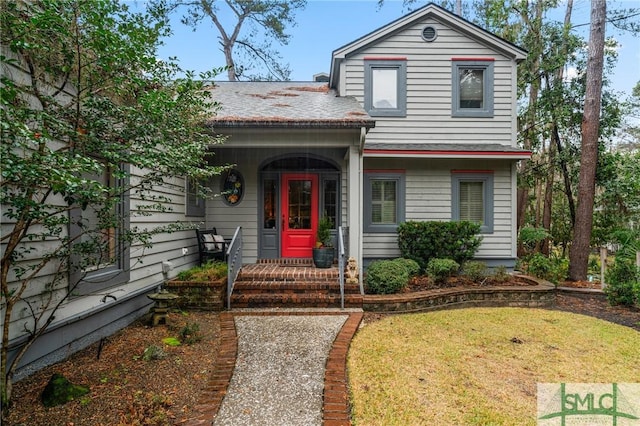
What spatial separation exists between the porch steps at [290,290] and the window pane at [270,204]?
1625mm

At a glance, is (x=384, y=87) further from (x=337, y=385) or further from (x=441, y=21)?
(x=337, y=385)

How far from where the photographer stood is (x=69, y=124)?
2951 millimetres

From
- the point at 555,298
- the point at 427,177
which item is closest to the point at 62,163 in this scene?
the point at 427,177

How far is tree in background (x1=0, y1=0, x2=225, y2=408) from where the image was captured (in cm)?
234

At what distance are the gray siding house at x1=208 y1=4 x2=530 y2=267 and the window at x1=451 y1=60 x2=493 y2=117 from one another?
0.02 meters

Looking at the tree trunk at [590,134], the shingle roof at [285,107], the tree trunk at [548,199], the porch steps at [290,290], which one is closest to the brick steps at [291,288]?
the porch steps at [290,290]

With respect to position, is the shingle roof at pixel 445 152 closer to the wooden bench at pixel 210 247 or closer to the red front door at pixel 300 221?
the red front door at pixel 300 221

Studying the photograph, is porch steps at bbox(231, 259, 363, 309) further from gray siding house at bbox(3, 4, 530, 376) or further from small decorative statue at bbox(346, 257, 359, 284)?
gray siding house at bbox(3, 4, 530, 376)

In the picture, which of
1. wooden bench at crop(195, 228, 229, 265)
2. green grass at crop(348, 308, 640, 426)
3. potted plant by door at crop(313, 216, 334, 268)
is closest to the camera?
green grass at crop(348, 308, 640, 426)

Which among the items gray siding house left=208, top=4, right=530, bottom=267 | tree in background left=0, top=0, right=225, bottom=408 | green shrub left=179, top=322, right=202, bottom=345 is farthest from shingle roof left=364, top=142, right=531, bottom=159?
green shrub left=179, top=322, right=202, bottom=345

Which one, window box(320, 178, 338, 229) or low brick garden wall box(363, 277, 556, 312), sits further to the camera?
window box(320, 178, 338, 229)

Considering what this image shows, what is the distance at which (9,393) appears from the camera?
8.70 feet

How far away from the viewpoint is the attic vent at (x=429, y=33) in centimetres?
827

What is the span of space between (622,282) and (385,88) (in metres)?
6.42
